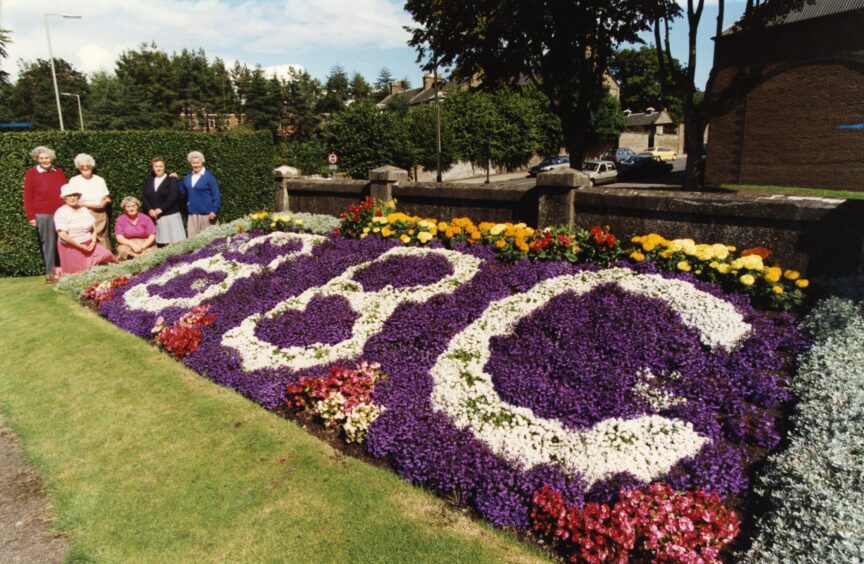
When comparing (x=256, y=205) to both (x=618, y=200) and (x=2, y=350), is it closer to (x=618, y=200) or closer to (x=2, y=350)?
(x=2, y=350)

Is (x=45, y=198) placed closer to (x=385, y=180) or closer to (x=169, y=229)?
(x=169, y=229)

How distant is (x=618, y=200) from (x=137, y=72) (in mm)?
89975

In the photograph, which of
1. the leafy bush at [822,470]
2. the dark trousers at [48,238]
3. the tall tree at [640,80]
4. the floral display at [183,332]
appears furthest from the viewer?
the tall tree at [640,80]

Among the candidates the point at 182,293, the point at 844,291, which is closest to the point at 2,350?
the point at 182,293

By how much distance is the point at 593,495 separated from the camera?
4.03 m

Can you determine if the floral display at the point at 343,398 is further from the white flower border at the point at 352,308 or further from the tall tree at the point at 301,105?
the tall tree at the point at 301,105

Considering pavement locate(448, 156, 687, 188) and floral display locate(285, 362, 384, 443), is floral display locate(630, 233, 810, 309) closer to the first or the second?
floral display locate(285, 362, 384, 443)

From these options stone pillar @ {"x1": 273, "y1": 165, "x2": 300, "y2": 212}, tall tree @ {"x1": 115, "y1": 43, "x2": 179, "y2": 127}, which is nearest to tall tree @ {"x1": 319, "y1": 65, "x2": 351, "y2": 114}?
tall tree @ {"x1": 115, "y1": 43, "x2": 179, "y2": 127}

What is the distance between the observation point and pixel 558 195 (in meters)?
8.27

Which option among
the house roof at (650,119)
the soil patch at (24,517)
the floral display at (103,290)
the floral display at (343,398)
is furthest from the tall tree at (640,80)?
the soil patch at (24,517)

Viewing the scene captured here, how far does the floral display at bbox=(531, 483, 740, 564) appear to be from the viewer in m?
3.52

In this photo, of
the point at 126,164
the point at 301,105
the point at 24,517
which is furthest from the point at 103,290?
the point at 301,105

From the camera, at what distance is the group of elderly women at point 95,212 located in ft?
37.5

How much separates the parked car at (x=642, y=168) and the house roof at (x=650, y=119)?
34939 millimetres
